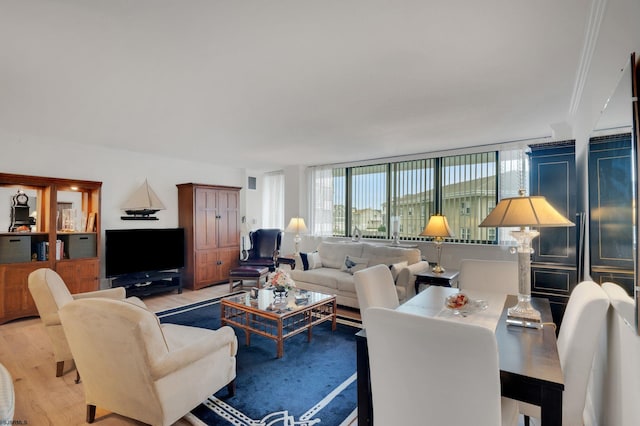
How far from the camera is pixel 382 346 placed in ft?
4.27

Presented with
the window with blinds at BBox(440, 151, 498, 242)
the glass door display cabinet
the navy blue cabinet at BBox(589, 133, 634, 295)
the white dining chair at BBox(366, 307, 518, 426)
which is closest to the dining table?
the white dining chair at BBox(366, 307, 518, 426)

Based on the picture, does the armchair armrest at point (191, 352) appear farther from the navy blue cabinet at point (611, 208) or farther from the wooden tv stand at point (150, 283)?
the wooden tv stand at point (150, 283)

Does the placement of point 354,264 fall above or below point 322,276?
above

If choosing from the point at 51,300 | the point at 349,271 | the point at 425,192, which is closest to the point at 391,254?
the point at 349,271

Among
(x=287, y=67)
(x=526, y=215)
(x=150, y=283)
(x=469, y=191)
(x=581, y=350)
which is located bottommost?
(x=150, y=283)

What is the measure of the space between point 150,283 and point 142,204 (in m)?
1.37

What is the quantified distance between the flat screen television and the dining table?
4670 millimetres

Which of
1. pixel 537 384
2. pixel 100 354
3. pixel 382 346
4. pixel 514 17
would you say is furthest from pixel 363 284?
pixel 514 17

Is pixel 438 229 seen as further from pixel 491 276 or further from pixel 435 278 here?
pixel 491 276

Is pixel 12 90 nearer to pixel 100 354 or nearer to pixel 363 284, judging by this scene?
pixel 100 354

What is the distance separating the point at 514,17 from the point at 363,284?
6.26ft

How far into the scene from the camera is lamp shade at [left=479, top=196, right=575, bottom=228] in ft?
5.98

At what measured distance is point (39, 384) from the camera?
254cm

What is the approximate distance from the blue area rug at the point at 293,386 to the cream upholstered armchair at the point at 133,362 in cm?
31
